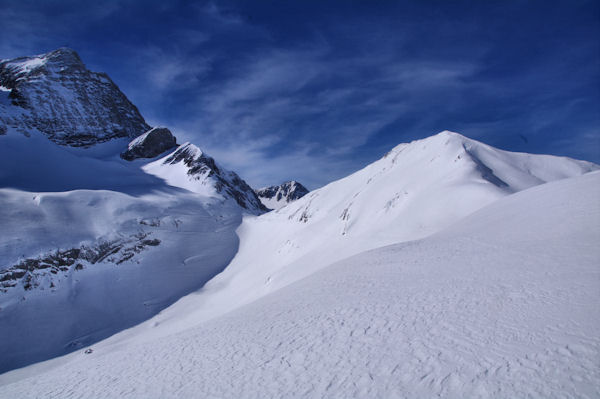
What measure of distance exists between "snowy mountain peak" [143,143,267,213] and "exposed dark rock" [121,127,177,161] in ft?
24.1

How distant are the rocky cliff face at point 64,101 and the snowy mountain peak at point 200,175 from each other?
30.2 meters

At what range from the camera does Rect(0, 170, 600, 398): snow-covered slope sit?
5.02 m

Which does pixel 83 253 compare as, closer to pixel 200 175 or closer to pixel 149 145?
pixel 200 175

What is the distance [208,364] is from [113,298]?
114ft

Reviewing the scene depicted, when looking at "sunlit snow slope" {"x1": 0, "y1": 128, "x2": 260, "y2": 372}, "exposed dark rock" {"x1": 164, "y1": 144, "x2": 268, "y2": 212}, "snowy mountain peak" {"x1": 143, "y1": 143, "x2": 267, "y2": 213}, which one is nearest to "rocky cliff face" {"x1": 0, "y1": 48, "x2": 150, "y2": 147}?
"snowy mountain peak" {"x1": 143, "y1": 143, "x2": 267, "y2": 213}

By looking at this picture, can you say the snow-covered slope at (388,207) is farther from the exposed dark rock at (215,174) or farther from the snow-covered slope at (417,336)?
the exposed dark rock at (215,174)

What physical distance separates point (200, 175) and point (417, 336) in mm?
87000

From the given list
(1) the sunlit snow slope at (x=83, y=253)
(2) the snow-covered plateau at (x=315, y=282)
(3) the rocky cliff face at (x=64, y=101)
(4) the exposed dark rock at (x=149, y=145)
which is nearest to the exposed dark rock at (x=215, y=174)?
(2) the snow-covered plateau at (x=315, y=282)

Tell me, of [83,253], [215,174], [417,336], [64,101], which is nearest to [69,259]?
[83,253]

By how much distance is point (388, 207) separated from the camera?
2925 centimetres

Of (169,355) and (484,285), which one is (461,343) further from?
(169,355)

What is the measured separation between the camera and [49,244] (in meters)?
36.7

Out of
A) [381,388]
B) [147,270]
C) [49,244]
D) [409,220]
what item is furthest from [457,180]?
[49,244]

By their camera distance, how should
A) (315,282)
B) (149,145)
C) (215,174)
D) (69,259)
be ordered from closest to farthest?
(315,282), (69,259), (215,174), (149,145)
